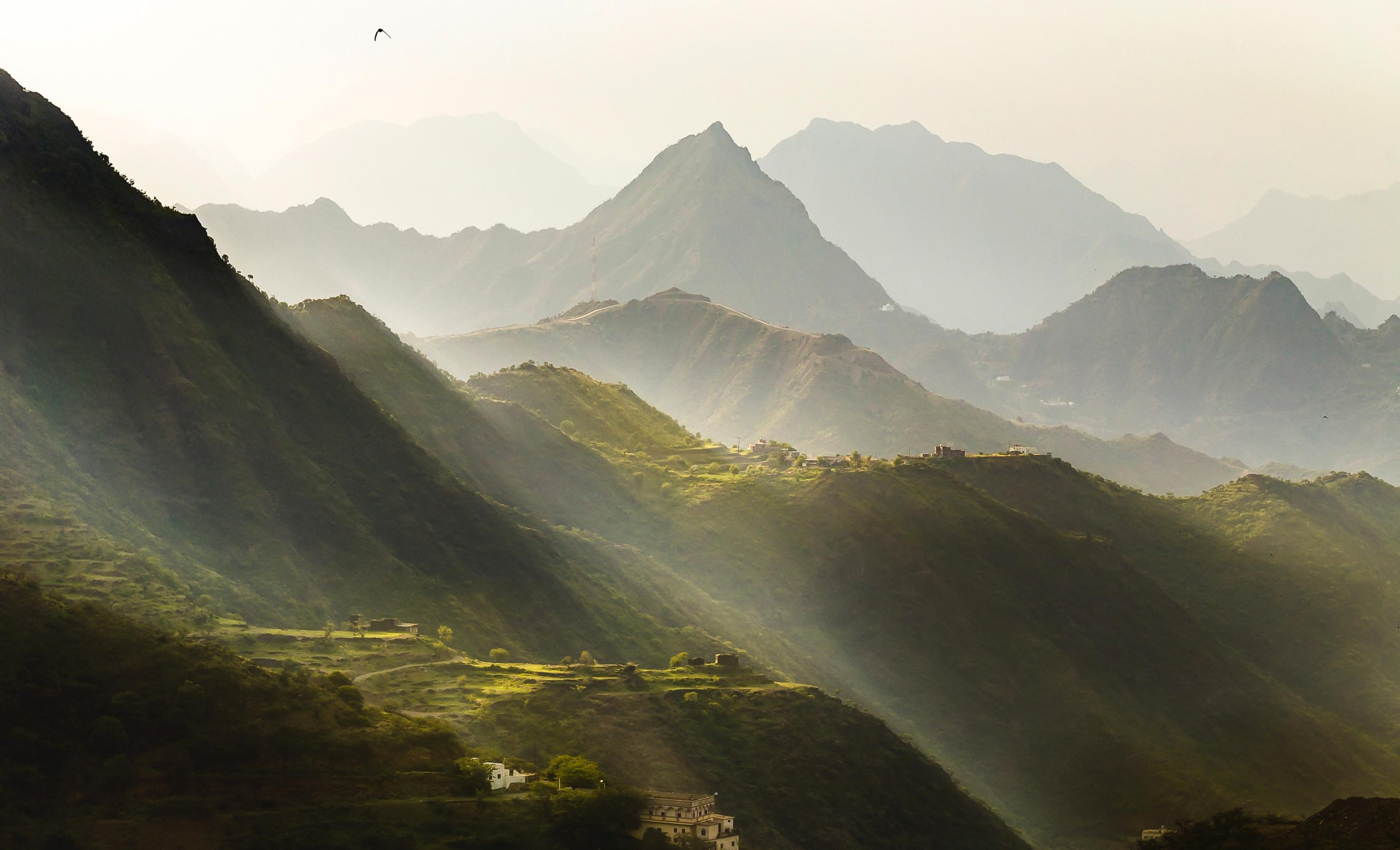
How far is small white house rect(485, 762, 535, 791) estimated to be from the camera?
8356 cm

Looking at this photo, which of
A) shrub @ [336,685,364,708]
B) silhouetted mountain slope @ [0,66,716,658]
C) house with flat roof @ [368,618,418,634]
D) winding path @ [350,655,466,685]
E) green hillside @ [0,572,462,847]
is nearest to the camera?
green hillside @ [0,572,462,847]

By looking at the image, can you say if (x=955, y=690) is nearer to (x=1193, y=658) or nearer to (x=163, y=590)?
(x=1193, y=658)

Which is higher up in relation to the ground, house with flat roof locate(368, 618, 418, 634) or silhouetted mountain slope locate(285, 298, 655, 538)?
silhouetted mountain slope locate(285, 298, 655, 538)

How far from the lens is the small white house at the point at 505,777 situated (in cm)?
8356

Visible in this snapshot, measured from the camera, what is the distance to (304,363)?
133250 mm

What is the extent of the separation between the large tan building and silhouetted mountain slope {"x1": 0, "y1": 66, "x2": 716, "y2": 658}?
31761 mm

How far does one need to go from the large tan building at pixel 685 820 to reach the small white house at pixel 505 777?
608cm

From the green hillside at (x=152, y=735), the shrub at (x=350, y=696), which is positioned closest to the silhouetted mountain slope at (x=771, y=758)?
the shrub at (x=350, y=696)

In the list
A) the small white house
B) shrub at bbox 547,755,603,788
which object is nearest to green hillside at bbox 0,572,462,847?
the small white house

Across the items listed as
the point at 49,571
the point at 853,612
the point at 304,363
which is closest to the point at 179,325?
the point at 304,363

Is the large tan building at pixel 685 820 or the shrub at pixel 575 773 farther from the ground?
the shrub at pixel 575 773

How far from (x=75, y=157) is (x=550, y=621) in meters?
48.6

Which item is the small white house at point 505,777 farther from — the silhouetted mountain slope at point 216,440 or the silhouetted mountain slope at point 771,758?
the silhouetted mountain slope at point 216,440

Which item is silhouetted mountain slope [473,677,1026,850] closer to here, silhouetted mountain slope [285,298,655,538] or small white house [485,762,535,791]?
small white house [485,762,535,791]
